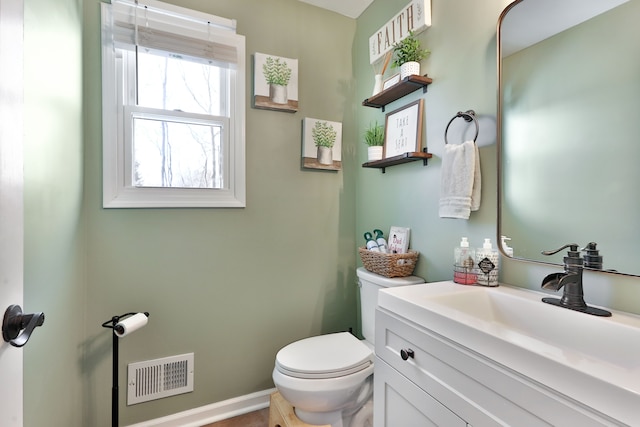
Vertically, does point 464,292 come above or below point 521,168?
below

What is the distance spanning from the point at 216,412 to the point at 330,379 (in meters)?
0.88

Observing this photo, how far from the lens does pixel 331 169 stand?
202cm

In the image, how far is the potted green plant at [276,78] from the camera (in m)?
1.82

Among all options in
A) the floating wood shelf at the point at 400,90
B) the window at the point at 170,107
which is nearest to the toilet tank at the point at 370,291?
the window at the point at 170,107

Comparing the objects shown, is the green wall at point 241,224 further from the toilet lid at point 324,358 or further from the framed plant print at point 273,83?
the toilet lid at point 324,358

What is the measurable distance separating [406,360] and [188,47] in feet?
5.98

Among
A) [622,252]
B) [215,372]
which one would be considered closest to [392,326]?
[622,252]

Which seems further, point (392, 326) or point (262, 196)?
point (262, 196)

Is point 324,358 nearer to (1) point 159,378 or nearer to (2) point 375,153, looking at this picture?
(1) point 159,378

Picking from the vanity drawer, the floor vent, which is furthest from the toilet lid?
the floor vent

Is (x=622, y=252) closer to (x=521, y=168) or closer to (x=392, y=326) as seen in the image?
(x=521, y=168)

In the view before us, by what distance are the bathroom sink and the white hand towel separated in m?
0.31

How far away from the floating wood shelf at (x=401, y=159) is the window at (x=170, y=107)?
80 centimetres

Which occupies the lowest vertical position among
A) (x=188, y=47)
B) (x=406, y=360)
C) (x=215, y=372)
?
(x=215, y=372)
